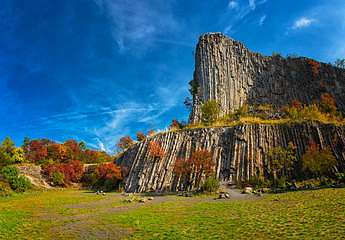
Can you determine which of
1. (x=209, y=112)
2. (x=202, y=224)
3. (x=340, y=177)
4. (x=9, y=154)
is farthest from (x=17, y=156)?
(x=340, y=177)

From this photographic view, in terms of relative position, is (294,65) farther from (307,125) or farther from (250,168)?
(250,168)

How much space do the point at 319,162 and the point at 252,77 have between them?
35.6 m

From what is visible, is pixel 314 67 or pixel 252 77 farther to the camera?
pixel 252 77

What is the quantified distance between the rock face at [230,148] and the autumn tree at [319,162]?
1.13 metres

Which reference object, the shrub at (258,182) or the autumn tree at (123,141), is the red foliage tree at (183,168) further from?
the autumn tree at (123,141)

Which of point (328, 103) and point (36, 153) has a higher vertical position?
point (328, 103)

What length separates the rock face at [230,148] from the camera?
30203 millimetres

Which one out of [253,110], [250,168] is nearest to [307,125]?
[250,168]

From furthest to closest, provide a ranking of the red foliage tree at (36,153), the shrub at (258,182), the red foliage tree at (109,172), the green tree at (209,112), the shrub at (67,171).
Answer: the red foliage tree at (36,153), the shrub at (67,171), the green tree at (209,112), the red foliage tree at (109,172), the shrub at (258,182)

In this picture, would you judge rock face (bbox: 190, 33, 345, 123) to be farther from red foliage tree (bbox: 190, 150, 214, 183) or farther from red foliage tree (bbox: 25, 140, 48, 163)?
red foliage tree (bbox: 25, 140, 48, 163)

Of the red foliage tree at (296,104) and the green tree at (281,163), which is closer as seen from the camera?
the green tree at (281,163)

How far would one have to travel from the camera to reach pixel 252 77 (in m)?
60.4

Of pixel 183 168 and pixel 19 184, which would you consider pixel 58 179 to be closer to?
pixel 19 184

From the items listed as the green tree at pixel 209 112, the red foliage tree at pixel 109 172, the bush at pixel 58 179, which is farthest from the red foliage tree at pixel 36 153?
the green tree at pixel 209 112
